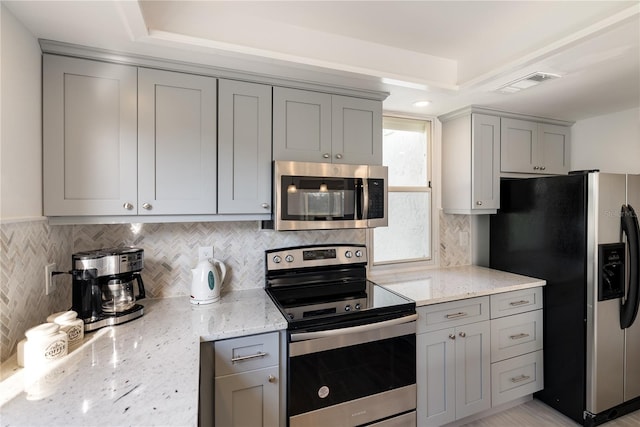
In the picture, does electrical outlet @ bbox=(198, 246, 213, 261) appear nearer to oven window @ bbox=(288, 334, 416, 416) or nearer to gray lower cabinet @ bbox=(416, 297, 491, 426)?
oven window @ bbox=(288, 334, 416, 416)

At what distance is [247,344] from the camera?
1.42m

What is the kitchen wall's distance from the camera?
2.51 meters

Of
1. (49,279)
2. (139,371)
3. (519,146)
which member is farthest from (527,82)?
(49,279)

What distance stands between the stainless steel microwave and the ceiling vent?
95cm

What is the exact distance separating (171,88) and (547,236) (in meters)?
2.63

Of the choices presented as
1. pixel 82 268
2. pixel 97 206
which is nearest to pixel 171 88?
pixel 97 206

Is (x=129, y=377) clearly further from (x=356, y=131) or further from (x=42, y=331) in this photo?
(x=356, y=131)

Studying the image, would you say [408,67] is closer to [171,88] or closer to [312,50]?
[312,50]

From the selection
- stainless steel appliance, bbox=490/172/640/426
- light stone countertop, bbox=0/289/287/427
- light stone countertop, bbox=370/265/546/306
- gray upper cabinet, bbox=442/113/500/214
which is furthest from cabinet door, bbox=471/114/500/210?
light stone countertop, bbox=0/289/287/427

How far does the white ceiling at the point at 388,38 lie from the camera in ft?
4.29

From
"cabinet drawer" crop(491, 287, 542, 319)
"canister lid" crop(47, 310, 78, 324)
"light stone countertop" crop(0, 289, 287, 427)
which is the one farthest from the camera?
"cabinet drawer" crop(491, 287, 542, 319)

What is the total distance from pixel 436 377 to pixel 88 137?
2319 mm

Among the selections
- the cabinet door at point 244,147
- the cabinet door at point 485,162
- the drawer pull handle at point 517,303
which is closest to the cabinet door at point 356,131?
the cabinet door at point 244,147

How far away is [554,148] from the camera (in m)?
2.73
